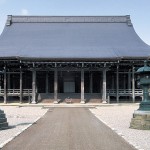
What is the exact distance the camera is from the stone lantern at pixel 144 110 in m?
16.2

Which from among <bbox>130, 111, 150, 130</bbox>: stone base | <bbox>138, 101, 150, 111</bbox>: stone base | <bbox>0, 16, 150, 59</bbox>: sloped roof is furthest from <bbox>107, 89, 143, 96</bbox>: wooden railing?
<bbox>130, 111, 150, 130</bbox>: stone base

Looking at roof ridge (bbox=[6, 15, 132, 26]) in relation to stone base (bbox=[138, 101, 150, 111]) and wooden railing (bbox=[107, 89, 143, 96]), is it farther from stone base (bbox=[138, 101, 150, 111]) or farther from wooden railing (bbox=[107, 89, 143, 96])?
stone base (bbox=[138, 101, 150, 111])

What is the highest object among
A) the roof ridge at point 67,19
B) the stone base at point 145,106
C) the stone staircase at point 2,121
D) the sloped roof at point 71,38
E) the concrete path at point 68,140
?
the roof ridge at point 67,19

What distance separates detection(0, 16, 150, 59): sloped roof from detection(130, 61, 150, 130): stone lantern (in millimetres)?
22651

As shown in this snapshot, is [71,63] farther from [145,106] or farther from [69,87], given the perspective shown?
[145,106]

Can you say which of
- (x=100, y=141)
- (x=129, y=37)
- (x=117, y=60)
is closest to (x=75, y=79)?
(x=117, y=60)

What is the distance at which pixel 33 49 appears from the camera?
45.4 m

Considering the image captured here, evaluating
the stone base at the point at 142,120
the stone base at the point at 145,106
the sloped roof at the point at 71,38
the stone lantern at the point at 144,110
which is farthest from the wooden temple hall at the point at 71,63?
the stone base at the point at 142,120

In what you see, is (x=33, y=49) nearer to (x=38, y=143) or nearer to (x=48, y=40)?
(x=48, y=40)

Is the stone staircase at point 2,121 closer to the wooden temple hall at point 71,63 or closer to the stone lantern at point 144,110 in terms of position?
the stone lantern at point 144,110

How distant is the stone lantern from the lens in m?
16.2

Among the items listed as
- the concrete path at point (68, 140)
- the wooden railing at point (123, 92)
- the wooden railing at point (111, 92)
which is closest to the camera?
the concrete path at point (68, 140)

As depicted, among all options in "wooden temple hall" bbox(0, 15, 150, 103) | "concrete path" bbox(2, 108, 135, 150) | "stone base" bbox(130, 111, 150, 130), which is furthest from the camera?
"wooden temple hall" bbox(0, 15, 150, 103)

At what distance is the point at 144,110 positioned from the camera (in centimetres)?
1658
